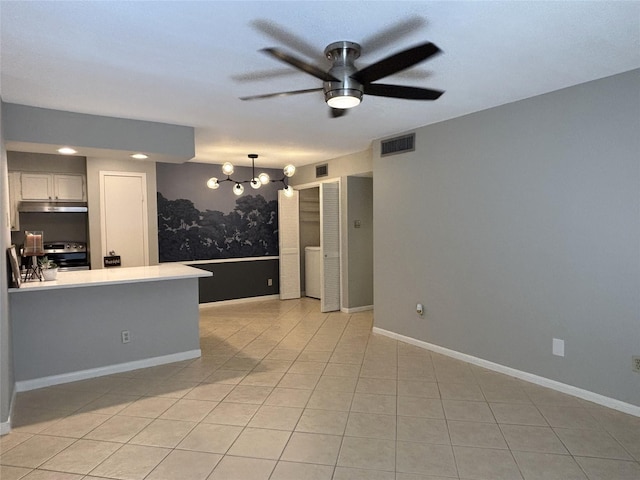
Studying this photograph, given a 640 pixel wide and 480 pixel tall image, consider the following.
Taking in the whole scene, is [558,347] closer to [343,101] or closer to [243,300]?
[343,101]

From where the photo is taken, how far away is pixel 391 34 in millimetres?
2174

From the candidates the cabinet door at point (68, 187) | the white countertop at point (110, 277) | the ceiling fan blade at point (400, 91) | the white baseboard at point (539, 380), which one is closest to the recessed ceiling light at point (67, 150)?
the white countertop at point (110, 277)

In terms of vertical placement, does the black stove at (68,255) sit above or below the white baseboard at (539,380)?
above

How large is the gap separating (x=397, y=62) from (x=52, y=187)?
5.24 m

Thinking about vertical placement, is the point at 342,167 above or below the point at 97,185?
above

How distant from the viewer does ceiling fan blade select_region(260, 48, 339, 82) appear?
6.22ft

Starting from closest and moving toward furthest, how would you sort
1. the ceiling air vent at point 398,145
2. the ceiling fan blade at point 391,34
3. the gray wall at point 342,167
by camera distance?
1. the ceiling fan blade at point 391,34
2. the ceiling air vent at point 398,145
3. the gray wall at point 342,167

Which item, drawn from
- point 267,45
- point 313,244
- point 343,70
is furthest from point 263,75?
point 313,244

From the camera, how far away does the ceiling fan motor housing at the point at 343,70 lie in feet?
7.34

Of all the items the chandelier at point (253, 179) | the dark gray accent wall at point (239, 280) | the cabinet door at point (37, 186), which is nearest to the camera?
the cabinet door at point (37, 186)

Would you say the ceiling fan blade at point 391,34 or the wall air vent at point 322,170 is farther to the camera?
the wall air vent at point 322,170

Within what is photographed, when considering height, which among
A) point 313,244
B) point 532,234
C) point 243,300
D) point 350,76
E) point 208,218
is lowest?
point 243,300

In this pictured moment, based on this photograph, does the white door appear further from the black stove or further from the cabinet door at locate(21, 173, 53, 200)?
the cabinet door at locate(21, 173, 53, 200)

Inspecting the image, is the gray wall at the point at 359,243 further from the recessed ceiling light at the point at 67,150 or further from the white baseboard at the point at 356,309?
the recessed ceiling light at the point at 67,150
